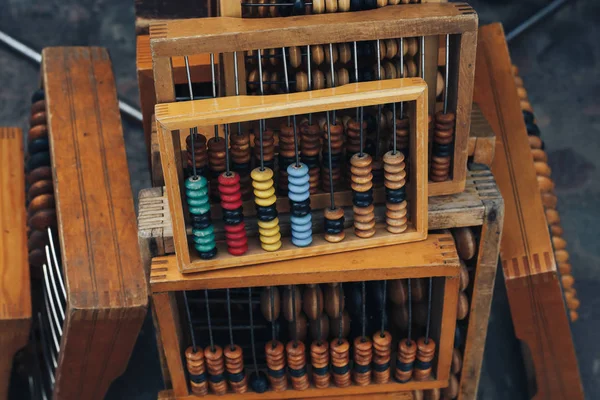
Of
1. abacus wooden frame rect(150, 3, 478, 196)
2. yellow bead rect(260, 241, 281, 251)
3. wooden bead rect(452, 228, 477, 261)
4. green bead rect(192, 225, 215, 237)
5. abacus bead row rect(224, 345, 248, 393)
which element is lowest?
abacus bead row rect(224, 345, 248, 393)

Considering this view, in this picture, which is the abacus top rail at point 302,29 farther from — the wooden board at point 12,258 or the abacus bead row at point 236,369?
the wooden board at point 12,258

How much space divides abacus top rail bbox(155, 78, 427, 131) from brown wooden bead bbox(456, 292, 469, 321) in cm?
55

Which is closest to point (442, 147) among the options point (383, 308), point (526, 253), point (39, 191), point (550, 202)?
point (383, 308)

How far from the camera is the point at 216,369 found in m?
1.98

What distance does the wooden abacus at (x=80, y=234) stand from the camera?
196cm

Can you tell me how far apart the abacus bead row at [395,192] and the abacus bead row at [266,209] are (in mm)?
242

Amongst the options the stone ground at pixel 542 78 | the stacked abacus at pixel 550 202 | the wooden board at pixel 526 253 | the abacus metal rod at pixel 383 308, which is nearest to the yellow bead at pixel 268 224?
the abacus metal rod at pixel 383 308

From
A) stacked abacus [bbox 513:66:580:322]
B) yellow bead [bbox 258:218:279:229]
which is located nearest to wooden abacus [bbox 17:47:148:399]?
yellow bead [bbox 258:218:279:229]

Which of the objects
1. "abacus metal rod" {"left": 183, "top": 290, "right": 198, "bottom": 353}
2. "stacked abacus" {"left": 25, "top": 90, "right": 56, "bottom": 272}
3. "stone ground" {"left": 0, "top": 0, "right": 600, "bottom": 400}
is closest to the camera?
"abacus metal rod" {"left": 183, "top": 290, "right": 198, "bottom": 353}

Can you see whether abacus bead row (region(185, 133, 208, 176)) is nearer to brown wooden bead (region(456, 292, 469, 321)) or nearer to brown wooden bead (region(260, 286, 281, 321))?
brown wooden bead (region(260, 286, 281, 321))

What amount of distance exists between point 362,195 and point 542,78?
1.98m

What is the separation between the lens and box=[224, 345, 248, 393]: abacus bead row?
196 cm

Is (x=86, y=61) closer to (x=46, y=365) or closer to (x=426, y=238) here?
(x=46, y=365)

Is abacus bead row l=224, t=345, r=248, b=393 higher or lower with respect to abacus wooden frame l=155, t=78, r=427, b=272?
lower
